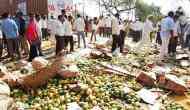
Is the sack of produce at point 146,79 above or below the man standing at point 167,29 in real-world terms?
below

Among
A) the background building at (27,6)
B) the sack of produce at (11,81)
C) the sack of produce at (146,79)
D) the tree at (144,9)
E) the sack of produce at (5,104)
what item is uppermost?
the background building at (27,6)

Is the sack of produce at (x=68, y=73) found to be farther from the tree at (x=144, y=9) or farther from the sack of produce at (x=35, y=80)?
the tree at (x=144, y=9)

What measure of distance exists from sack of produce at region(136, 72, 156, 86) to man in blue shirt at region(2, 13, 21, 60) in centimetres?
508

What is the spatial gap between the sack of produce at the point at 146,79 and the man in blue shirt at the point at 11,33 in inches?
200

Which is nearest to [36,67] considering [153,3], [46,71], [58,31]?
[46,71]

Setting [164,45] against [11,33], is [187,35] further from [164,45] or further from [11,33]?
[11,33]

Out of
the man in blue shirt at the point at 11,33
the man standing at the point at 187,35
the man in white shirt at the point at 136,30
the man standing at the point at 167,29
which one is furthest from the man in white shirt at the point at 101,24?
the man in blue shirt at the point at 11,33

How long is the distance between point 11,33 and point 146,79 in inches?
212

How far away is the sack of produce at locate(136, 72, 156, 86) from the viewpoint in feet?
35.0

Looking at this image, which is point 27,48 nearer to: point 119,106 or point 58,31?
point 58,31

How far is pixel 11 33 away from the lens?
14117mm

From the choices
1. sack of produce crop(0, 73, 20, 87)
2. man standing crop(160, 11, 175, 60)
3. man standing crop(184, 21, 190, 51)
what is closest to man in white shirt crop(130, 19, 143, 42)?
A: man standing crop(184, 21, 190, 51)

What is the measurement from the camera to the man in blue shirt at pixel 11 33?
1396cm

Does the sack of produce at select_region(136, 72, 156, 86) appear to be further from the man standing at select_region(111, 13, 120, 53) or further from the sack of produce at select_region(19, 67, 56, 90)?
the man standing at select_region(111, 13, 120, 53)
